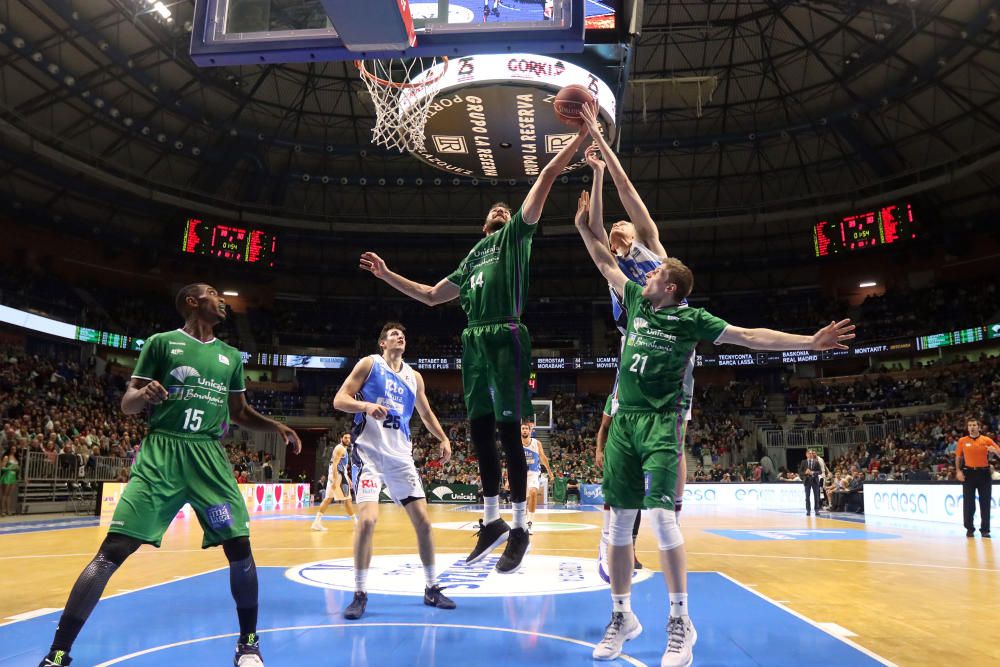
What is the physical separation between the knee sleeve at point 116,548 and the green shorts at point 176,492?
0.10ft

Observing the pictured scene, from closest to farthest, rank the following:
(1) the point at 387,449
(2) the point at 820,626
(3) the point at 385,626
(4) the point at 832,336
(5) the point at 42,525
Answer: (4) the point at 832,336, (3) the point at 385,626, (2) the point at 820,626, (1) the point at 387,449, (5) the point at 42,525

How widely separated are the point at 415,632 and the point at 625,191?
3233 millimetres

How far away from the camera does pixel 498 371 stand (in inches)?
183

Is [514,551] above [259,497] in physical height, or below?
above

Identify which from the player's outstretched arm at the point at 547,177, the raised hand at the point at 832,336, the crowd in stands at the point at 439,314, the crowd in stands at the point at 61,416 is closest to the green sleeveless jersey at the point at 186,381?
the player's outstretched arm at the point at 547,177

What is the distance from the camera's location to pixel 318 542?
10.6m

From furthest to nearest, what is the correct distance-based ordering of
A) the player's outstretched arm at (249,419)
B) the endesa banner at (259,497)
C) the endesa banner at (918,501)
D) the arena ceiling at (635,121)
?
the arena ceiling at (635,121)
the endesa banner at (259,497)
the endesa banner at (918,501)
the player's outstretched arm at (249,419)

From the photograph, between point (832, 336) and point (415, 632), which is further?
point (415, 632)

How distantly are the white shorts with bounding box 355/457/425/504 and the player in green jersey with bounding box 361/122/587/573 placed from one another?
2.57ft

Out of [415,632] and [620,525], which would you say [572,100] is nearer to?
[620,525]

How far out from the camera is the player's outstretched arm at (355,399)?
452 cm

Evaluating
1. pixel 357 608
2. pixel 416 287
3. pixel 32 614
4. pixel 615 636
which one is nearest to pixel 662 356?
pixel 615 636

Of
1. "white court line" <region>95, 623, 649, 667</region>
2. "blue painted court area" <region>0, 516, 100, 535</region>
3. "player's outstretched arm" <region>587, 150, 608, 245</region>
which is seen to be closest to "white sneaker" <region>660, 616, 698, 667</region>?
"white court line" <region>95, 623, 649, 667</region>

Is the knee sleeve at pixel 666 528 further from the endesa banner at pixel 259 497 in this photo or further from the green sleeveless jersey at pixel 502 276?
the endesa banner at pixel 259 497
